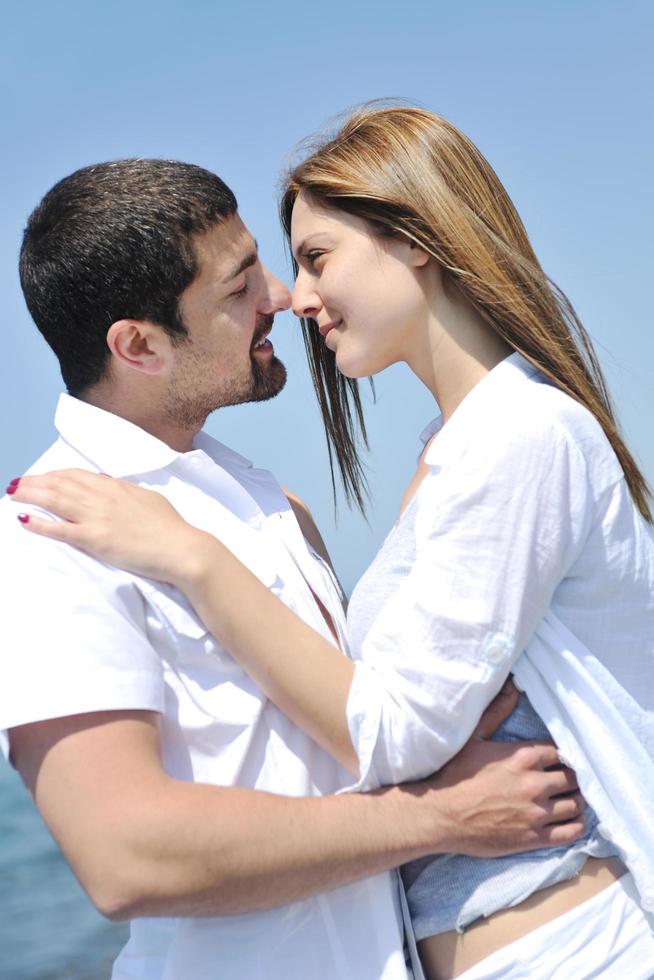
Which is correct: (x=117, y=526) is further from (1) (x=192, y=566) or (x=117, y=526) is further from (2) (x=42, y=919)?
(2) (x=42, y=919)

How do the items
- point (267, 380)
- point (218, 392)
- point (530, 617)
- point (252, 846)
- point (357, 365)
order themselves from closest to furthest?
point (252, 846) < point (530, 617) < point (357, 365) < point (218, 392) < point (267, 380)

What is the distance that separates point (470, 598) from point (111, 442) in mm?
956

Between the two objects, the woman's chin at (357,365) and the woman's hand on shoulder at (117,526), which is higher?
the woman's chin at (357,365)

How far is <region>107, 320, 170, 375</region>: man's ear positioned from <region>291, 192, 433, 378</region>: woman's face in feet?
1.34

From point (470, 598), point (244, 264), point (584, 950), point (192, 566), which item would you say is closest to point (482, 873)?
point (584, 950)

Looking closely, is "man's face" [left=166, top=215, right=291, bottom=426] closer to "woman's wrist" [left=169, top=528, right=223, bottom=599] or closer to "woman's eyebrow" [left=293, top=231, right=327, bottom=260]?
"woman's eyebrow" [left=293, top=231, right=327, bottom=260]

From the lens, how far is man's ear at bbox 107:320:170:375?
9.82 feet

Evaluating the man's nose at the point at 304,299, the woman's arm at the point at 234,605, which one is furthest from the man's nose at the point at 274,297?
the woman's arm at the point at 234,605

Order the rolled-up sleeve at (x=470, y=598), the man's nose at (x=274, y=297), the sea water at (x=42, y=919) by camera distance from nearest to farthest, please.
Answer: the rolled-up sleeve at (x=470, y=598), the man's nose at (x=274, y=297), the sea water at (x=42, y=919)

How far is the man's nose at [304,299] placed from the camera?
9.35 ft

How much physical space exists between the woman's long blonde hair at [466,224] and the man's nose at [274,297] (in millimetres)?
491

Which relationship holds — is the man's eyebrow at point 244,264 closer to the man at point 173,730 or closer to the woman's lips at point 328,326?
the man at point 173,730

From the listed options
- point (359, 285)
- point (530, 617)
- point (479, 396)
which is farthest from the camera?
point (359, 285)

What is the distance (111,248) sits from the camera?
291 cm
